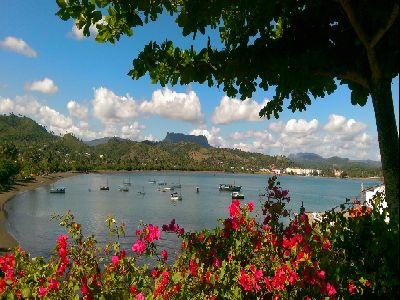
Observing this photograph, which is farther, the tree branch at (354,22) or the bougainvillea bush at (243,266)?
the bougainvillea bush at (243,266)

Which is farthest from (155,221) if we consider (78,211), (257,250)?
(257,250)

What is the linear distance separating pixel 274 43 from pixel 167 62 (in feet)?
4.03

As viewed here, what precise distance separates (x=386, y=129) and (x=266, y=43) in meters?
1.57

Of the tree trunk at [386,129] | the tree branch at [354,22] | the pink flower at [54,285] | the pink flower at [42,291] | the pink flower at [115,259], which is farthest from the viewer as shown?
the pink flower at [115,259]

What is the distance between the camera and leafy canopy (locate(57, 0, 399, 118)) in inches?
147

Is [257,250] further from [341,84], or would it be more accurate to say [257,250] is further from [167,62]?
[167,62]

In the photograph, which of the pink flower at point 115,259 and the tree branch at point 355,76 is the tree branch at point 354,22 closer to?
the tree branch at point 355,76

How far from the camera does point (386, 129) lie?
3.93 metres

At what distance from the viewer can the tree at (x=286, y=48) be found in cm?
370

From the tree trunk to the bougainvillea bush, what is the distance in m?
0.48

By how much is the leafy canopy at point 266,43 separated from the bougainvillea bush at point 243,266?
66.2 inches

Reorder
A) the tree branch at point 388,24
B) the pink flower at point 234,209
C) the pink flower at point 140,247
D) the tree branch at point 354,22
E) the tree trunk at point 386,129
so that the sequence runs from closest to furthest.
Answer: the tree branch at point 388,24 < the tree branch at point 354,22 < the tree trunk at point 386,129 < the pink flower at point 140,247 < the pink flower at point 234,209

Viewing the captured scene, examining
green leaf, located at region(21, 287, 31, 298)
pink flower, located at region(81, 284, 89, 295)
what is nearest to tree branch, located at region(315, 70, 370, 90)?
pink flower, located at region(81, 284, 89, 295)

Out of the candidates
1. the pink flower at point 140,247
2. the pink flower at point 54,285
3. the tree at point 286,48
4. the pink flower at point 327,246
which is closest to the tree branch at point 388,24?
→ the tree at point 286,48
